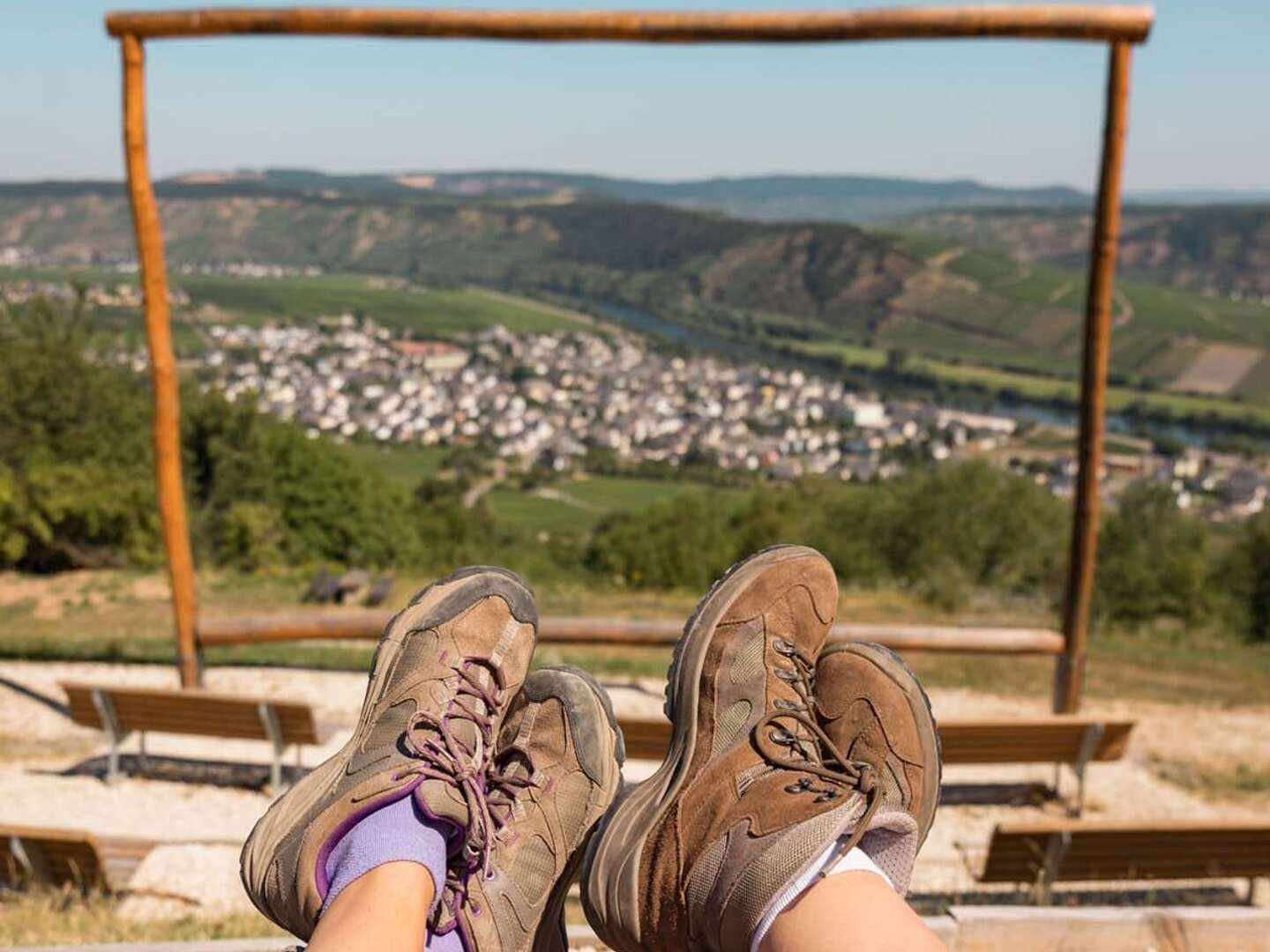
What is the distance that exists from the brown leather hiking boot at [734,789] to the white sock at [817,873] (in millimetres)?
12

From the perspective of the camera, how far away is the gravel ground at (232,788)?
4.33m

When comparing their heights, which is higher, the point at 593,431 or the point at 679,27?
the point at 679,27

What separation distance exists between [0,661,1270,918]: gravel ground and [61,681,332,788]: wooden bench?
32 cm

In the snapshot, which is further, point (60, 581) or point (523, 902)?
point (60, 581)

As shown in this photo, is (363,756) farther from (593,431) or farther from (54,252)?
(54,252)

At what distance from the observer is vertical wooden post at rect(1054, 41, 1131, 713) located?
17.1ft

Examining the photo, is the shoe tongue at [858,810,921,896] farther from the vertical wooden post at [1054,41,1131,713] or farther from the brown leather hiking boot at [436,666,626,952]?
the vertical wooden post at [1054,41,1131,713]

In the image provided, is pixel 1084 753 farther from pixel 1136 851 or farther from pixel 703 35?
pixel 703 35

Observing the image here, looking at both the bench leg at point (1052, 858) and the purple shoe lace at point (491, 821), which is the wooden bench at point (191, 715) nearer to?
the bench leg at point (1052, 858)

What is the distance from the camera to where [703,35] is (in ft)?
16.7

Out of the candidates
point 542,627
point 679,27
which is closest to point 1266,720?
point 542,627

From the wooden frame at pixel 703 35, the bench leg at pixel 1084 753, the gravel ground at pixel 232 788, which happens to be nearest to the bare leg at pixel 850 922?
the gravel ground at pixel 232 788

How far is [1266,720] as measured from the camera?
6.93 meters

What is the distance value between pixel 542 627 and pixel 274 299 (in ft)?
282
